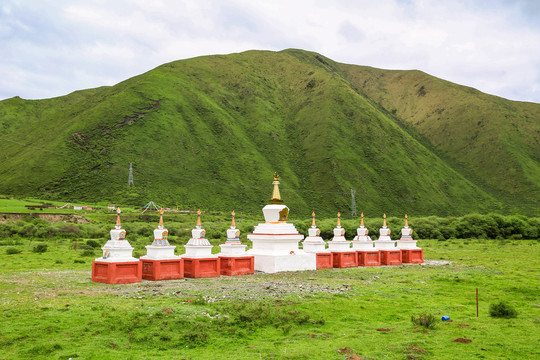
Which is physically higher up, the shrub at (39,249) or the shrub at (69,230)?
the shrub at (69,230)

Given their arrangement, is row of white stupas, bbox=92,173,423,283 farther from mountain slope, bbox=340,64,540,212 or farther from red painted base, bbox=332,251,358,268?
mountain slope, bbox=340,64,540,212

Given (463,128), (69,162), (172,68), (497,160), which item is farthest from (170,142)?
(463,128)

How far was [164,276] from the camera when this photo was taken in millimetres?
21672

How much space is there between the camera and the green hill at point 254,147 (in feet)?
305

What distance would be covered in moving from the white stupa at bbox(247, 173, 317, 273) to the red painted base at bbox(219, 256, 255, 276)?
3.42 ft

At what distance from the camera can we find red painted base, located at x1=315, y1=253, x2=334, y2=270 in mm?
27922

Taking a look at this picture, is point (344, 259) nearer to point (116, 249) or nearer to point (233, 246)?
point (233, 246)

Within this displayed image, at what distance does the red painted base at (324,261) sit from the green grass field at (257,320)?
6277mm

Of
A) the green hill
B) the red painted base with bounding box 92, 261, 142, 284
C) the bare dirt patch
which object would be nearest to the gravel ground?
the red painted base with bounding box 92, 261, 142, 284

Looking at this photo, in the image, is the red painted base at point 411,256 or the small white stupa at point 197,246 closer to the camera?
the small white stupa at point 197,246

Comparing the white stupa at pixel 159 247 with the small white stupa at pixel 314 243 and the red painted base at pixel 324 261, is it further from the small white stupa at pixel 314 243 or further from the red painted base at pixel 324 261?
the small white stupa at pixel 314 243

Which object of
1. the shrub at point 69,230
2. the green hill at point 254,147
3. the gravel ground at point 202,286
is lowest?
the gravel ground at point 202,286

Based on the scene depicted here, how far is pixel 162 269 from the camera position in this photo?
853 inches

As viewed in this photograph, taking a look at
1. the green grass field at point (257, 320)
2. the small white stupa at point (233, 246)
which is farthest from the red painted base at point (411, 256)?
the small white stupa at point (233, 246)
